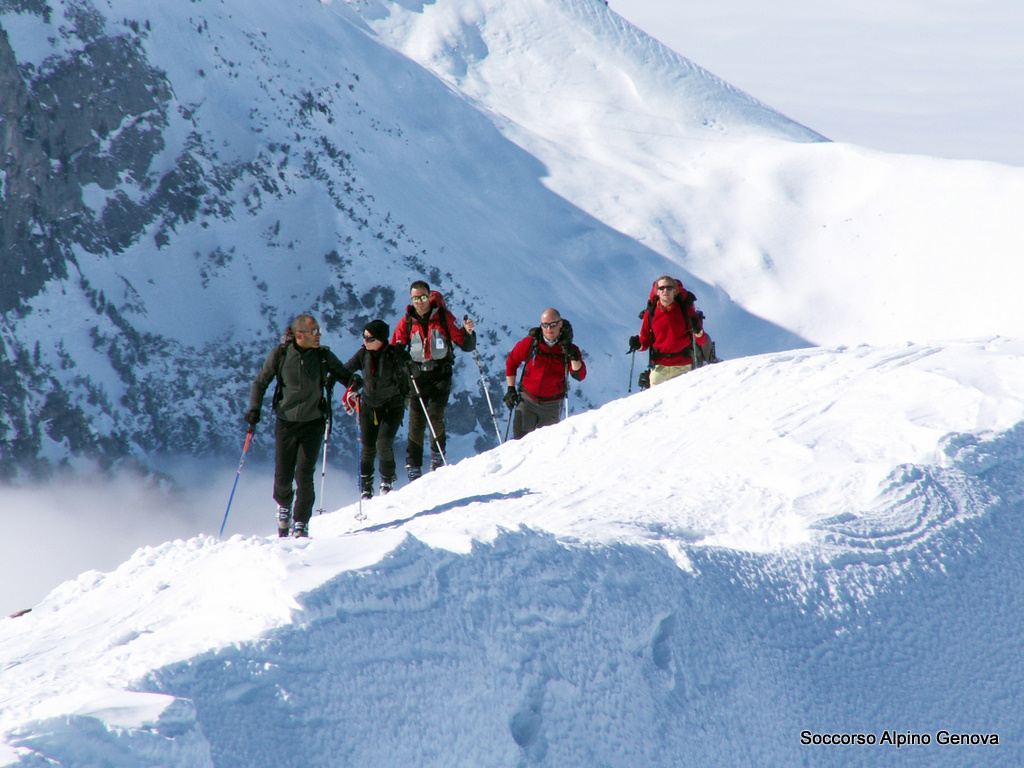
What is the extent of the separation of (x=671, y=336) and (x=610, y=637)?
562 centimetres

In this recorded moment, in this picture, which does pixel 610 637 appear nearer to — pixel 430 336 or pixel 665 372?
pixel 430 336

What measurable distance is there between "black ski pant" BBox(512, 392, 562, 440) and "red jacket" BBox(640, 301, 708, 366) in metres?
1.21

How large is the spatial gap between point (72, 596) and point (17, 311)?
4928 centimetres

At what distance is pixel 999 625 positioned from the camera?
12.8 feet

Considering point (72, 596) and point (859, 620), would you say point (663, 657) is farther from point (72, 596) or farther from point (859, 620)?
point (72, 596)

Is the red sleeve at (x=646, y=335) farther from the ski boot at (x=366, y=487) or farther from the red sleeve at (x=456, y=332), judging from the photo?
the ski boot at (x=366, y=487)

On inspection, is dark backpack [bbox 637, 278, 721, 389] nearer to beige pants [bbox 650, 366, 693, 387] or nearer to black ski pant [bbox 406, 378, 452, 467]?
beige pants [bbox 650, 366, 693, 387]

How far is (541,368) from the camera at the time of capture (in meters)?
9.03

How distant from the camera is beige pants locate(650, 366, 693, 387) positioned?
8.96 metres

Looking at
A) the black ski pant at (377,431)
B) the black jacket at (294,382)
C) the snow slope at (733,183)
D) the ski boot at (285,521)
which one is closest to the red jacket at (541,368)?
the black ski pant at (377,431)

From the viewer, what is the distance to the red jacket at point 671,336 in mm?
8482

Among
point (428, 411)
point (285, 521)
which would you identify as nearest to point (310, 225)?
point (428, 411)

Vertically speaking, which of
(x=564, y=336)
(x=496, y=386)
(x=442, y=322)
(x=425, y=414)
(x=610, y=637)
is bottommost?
(x=610, y=637)

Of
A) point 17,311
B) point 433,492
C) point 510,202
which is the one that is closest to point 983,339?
point 433,492
